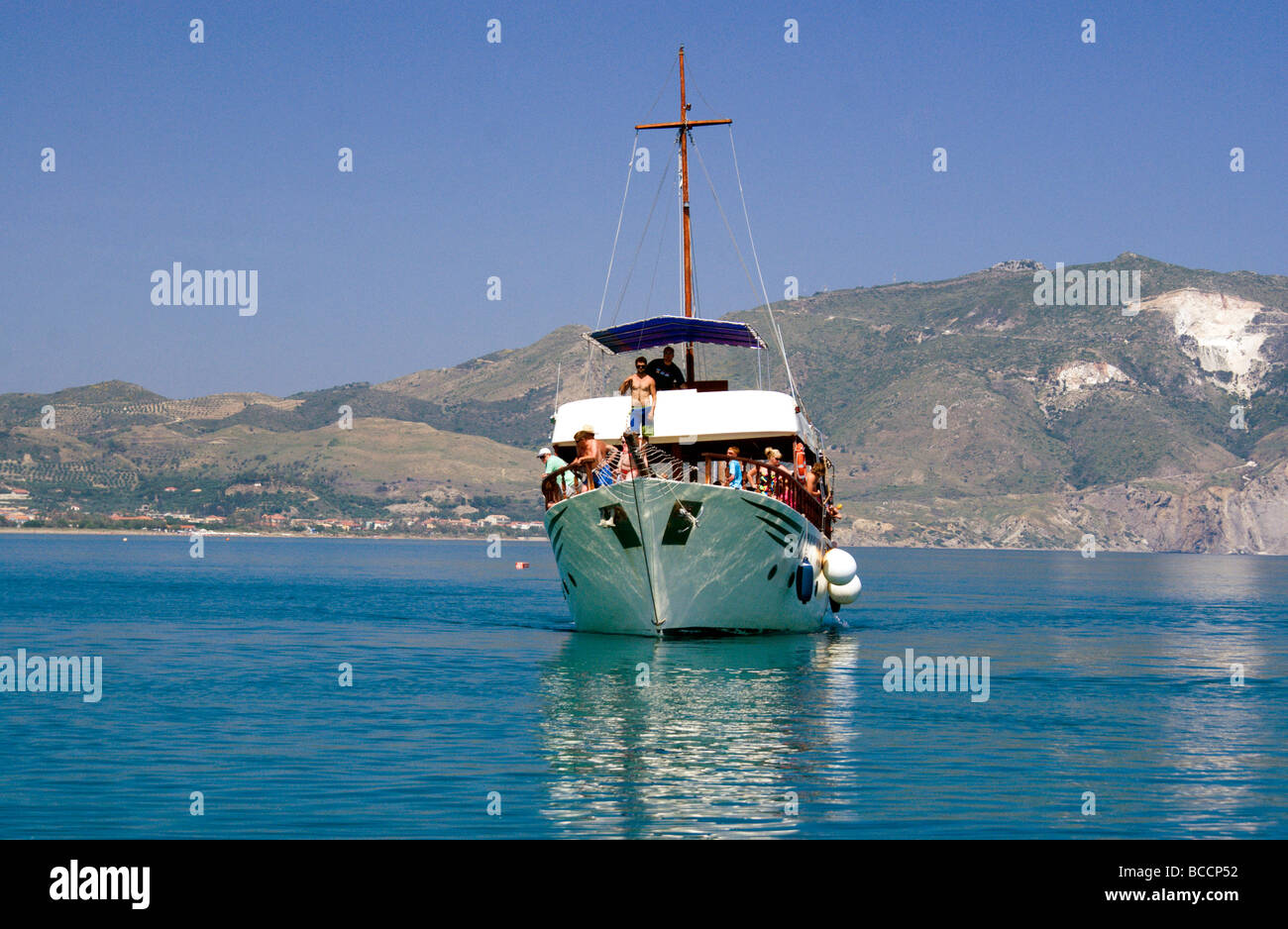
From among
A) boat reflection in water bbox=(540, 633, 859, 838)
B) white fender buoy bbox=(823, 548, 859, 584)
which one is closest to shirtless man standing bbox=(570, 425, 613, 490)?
boat reflection in water bbox=(540, 633, 859, 838)

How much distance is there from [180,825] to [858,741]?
34.7 feet

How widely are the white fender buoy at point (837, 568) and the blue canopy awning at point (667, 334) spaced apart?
7553mm

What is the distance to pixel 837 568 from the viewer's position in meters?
43.1

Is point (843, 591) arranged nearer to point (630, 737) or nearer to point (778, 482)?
point (778, 482)

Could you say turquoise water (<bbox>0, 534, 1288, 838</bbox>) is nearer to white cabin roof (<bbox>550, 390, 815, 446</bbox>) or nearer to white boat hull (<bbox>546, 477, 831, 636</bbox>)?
white boat hull (<bbox>546, 477, 831, 636</bbox>)

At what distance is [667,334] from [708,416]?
12.1ft

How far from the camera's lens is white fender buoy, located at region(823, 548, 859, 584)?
4309cm

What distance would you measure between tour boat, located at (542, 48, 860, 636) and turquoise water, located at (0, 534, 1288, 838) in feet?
3.97

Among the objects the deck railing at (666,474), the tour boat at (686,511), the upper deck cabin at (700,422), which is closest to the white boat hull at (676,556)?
the tour boat at (686,511)

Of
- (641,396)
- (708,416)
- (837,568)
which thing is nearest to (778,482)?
(708,416)

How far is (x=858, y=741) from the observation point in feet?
69.4
